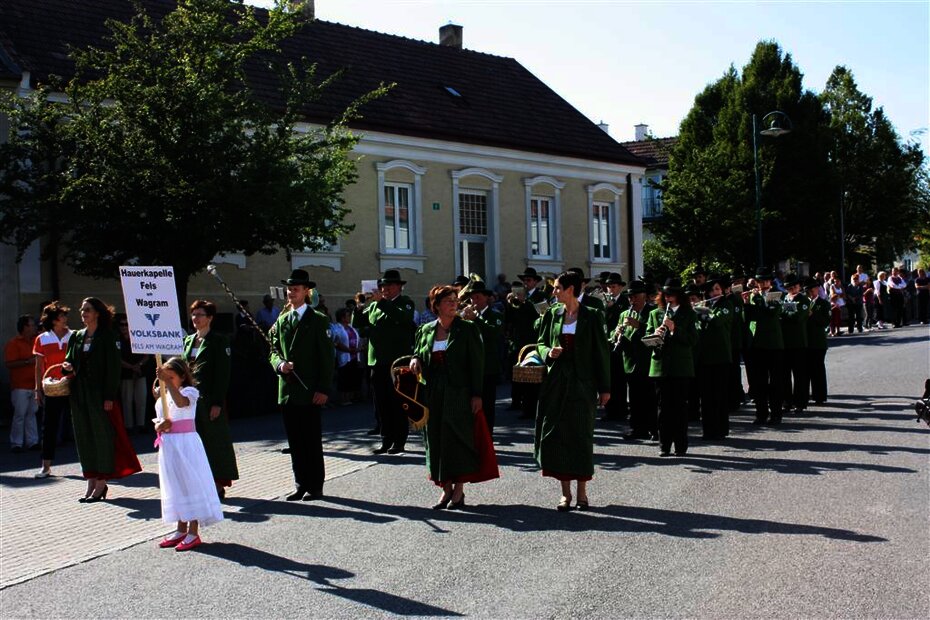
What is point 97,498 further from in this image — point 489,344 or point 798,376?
point 798,376

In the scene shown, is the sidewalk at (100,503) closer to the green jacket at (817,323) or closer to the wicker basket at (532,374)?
the wicker basket at (532,374)

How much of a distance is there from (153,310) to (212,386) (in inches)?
53.2

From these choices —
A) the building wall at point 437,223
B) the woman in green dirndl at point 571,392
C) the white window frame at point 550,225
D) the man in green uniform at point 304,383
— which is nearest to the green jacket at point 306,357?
the man in green uniform at point 304,383

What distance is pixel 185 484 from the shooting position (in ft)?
24.9

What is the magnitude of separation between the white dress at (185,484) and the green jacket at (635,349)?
6456mm

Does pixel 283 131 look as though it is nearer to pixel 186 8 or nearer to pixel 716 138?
pixel 186 8

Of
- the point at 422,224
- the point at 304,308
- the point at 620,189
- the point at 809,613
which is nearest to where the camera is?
the point at 809,613

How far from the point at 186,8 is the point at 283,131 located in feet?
8.90

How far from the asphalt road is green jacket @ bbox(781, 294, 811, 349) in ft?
13.1

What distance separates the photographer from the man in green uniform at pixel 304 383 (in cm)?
948

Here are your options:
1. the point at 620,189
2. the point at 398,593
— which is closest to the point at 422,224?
the point at 620,189

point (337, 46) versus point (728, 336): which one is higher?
point (337, 46)

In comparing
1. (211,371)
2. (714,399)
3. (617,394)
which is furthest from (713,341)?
(211,371)

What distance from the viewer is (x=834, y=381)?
18.5 m
